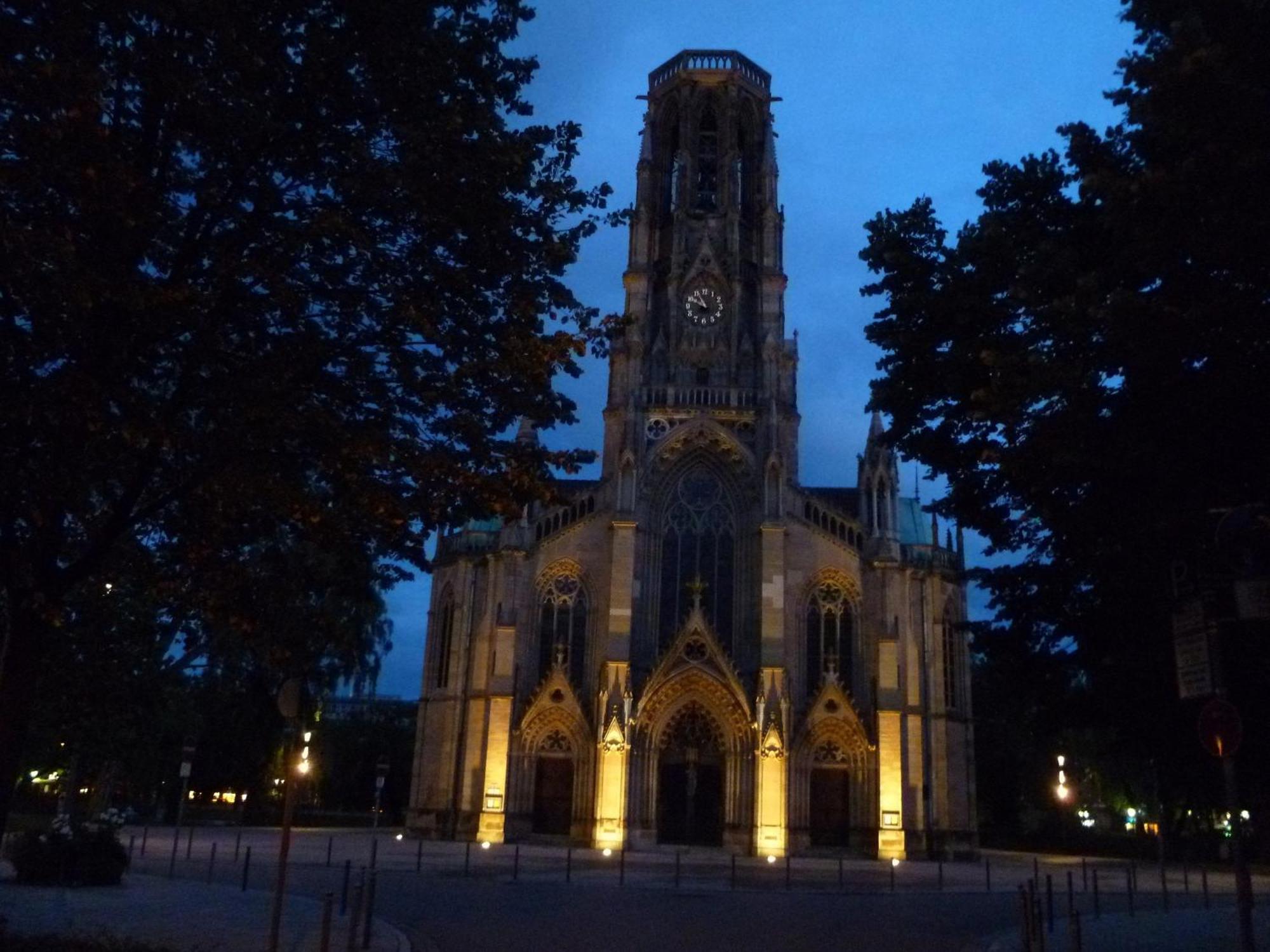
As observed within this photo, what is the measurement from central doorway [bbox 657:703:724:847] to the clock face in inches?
657

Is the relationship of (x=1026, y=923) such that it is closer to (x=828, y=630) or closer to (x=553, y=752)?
(x=553, y=752)

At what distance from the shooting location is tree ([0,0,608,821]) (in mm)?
9070

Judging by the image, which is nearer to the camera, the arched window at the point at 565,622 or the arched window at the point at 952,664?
the arched window at the point at 565,622

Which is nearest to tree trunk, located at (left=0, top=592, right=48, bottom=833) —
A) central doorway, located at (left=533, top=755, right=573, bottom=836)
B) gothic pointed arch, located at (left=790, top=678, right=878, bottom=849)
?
central doorway, located at (left=533, top=755, right=573, bottom=836)

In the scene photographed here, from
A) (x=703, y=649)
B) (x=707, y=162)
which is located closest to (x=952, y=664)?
(x=703, y=649)

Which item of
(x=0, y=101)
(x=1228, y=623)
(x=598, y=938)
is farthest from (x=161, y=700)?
(x=1228, y=623)

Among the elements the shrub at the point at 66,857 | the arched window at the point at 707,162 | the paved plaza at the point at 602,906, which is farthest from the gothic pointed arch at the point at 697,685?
the shrub at the point at 66,857

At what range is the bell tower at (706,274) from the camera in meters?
46.2

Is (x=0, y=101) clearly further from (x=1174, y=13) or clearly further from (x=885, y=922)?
(x=885, y=922)

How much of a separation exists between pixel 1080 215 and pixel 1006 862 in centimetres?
3193

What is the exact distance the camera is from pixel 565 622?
4406cm

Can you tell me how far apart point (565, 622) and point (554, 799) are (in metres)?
6.56

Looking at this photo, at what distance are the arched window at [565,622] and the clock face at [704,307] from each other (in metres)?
12.7

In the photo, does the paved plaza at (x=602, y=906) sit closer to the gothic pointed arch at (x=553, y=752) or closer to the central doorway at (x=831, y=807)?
the central doorway at (x=831, y=807)
